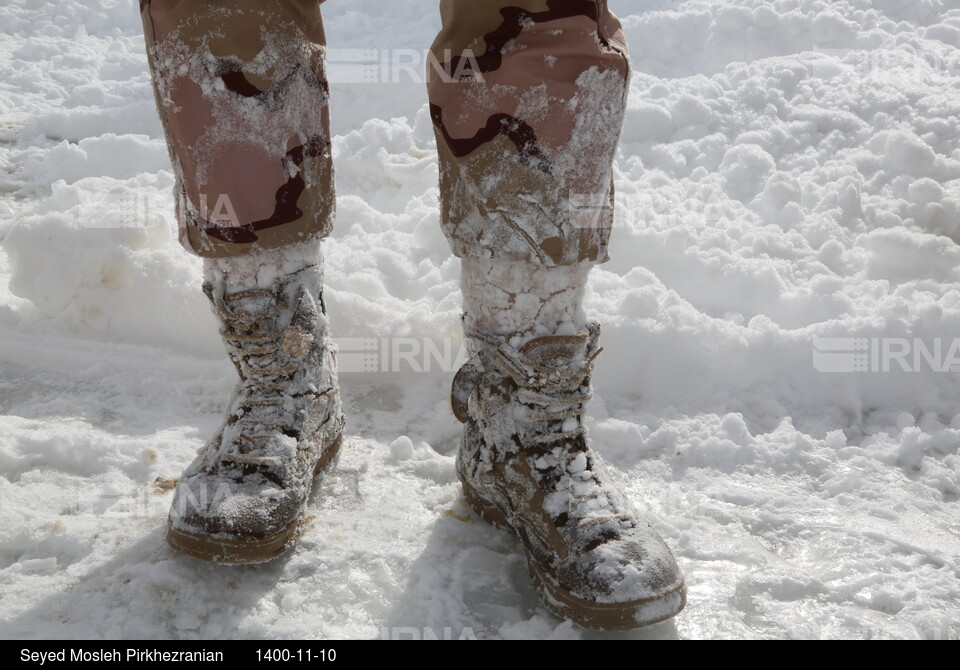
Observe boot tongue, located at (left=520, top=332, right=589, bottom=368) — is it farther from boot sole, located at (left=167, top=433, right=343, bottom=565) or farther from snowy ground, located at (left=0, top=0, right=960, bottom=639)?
boot sole, located at (left=167, top=433, right=343, bottom=565)

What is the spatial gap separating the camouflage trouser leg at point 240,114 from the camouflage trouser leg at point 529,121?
0.83 feet

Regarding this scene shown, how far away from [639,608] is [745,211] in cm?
182

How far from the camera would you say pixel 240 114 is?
1.32 meters

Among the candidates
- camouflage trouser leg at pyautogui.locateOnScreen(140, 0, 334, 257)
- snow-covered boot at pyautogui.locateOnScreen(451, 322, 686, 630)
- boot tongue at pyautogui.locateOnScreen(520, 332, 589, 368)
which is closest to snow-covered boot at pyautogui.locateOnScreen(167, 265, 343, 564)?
camouflage trouser leg at pyautogui.locateOnScreen(140, 0, 334, 257)

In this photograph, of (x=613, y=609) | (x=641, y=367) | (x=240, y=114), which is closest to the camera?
(x=613, y=609)

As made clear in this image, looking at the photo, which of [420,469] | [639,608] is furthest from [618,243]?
[639,608]

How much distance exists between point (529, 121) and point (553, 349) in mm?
377

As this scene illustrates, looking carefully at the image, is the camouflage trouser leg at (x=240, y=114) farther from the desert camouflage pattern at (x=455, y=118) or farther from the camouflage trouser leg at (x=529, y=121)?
the camouflage trouser leg at (x=529, y=121)

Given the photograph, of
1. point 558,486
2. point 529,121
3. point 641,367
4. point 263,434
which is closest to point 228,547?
point 263,434

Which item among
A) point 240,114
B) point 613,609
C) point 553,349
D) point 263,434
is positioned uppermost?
point 240,114

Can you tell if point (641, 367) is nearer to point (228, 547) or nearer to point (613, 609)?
point (613, 609)

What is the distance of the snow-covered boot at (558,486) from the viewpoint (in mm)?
1218

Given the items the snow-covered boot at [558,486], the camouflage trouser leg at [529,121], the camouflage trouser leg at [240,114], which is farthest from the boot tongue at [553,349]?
the camouflage trouser leg at [240,114]

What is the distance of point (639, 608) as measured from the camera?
3.93 feet
